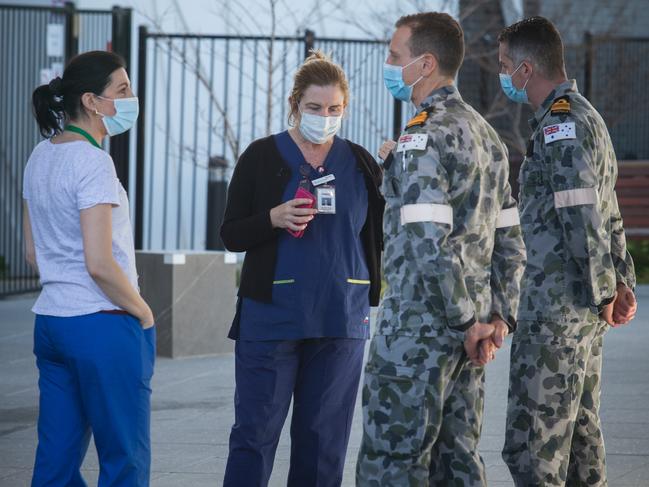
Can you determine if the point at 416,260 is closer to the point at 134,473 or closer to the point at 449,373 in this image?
the point at 449,373

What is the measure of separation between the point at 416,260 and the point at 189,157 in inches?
461

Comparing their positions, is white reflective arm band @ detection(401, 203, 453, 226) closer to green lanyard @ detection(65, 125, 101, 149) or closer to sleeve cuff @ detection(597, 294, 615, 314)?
sleeve cuff @ detection(597, 294, 615, 314)

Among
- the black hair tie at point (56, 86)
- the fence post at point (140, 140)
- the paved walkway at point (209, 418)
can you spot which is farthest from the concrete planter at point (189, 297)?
the black hair tie at point (56, 86)

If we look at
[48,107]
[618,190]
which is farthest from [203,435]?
[618,190]

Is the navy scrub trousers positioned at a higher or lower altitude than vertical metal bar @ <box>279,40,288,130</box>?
lower

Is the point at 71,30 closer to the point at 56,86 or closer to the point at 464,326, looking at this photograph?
the point at 56,86

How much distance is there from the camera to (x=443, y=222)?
12.7ft

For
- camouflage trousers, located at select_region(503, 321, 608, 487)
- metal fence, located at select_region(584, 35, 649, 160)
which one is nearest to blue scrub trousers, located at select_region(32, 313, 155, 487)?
camouflage trousers, located at select_region(503, 321, 608, 487)

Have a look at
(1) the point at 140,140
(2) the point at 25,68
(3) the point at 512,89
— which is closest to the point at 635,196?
(1) the point at 140,140

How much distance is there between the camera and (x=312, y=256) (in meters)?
4.72

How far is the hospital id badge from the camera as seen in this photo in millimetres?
4680

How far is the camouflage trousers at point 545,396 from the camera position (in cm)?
456

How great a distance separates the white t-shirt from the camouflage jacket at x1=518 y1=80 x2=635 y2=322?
1.57 meters

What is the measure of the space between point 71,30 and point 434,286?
1043 cm
